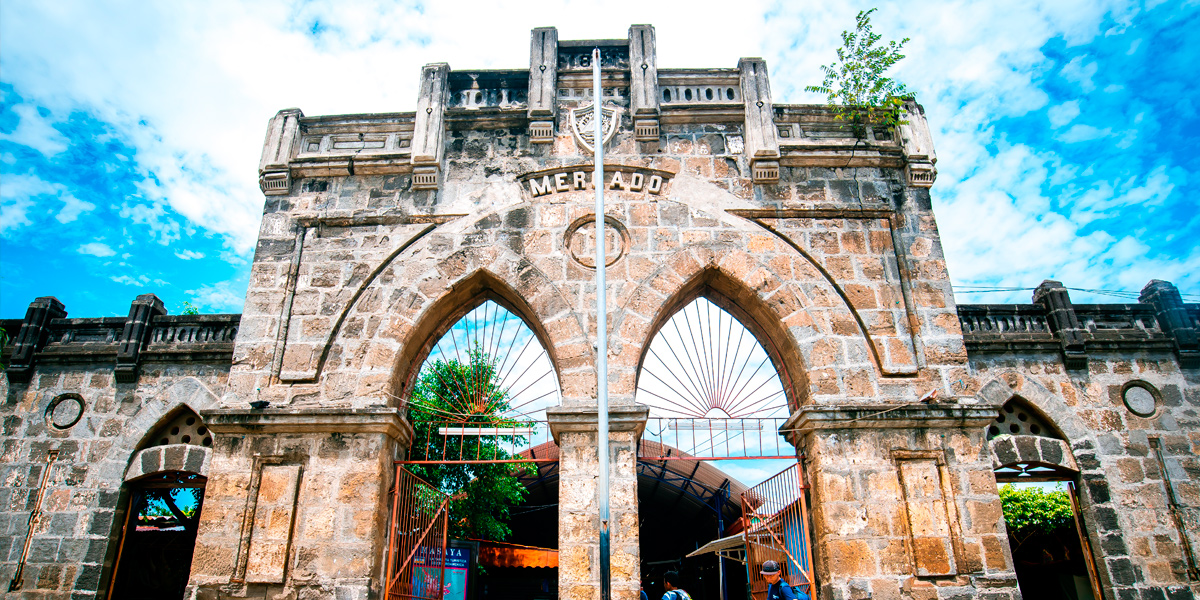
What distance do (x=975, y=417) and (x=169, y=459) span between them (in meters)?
8.96

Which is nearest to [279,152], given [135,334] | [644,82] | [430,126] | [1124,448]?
[430,126]

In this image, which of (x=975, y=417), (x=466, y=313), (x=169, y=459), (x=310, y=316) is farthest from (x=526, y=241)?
(x=169, y=459)

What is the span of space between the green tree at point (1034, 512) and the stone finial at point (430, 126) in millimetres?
12199

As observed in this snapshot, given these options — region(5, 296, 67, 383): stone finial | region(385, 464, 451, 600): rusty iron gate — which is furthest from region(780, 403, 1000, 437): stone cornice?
region(5, 296, 67, 383): stone finial

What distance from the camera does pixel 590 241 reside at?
23.7 ft

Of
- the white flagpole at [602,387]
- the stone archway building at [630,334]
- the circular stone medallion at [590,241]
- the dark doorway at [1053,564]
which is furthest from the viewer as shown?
the dark doorway at [1053,564]

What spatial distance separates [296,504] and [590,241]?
3762 millimetres

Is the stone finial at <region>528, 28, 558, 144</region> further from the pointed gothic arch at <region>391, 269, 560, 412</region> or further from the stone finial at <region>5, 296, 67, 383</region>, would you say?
the stone finial at <region>5, 296, 67, 383</region>

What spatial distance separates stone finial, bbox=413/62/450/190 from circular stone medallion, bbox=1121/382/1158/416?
869 centimetres

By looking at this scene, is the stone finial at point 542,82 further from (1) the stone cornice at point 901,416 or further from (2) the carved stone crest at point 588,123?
(1) the stone cornice at point 901,416

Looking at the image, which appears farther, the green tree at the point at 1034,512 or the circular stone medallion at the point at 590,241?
the green tree at the point at 1034,512

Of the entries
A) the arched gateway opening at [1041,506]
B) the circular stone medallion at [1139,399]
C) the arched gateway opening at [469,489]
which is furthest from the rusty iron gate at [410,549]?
the circular stone medallion at [1139,399]

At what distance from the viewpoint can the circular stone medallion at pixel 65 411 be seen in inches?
335

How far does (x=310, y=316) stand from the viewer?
7.00m
